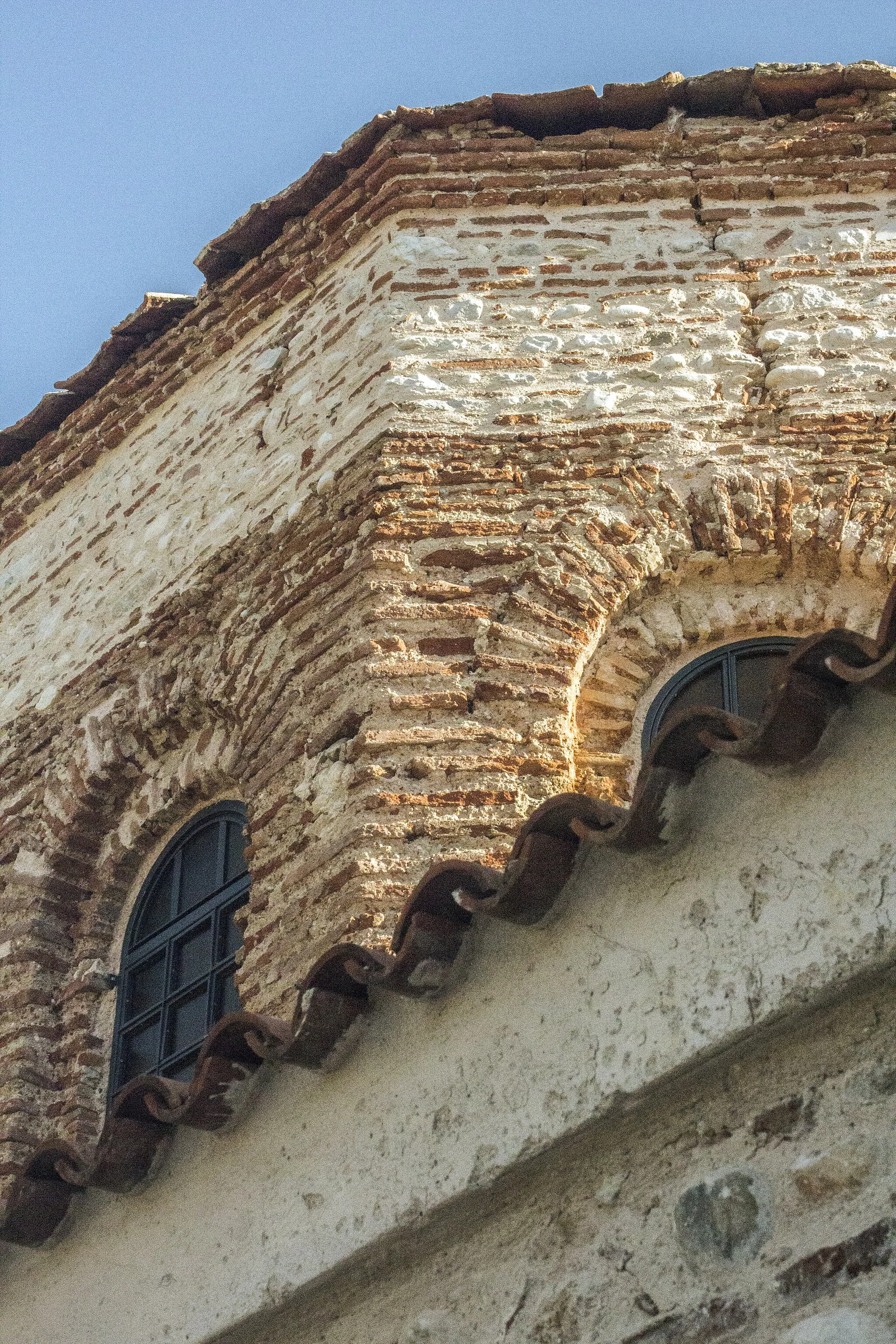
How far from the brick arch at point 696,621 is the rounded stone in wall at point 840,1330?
3246mm

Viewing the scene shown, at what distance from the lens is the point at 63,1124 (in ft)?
20.6

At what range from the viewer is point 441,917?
12.0 ft

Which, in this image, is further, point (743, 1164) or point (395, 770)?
point (395, 770)

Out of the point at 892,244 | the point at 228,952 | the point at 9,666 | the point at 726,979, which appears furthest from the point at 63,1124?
the point at 892,244

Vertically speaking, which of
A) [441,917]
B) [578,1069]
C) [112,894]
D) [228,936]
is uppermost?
[112,894]

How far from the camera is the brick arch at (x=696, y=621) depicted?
6020 mm

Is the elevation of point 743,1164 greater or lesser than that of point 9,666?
lesser

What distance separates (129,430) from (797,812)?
5830 mm

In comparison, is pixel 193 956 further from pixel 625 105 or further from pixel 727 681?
pixel 625 105

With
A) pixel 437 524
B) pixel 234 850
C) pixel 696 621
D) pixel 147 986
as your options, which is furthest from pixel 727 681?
pixel 147 986

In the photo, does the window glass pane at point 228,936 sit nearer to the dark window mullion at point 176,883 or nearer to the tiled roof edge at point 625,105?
the dark window mullion at point 176,883

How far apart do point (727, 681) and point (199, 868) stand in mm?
2292

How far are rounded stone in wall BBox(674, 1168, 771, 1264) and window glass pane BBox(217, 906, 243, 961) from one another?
342 centimetres

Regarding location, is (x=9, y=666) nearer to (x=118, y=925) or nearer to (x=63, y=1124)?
(x=118, y=925)
